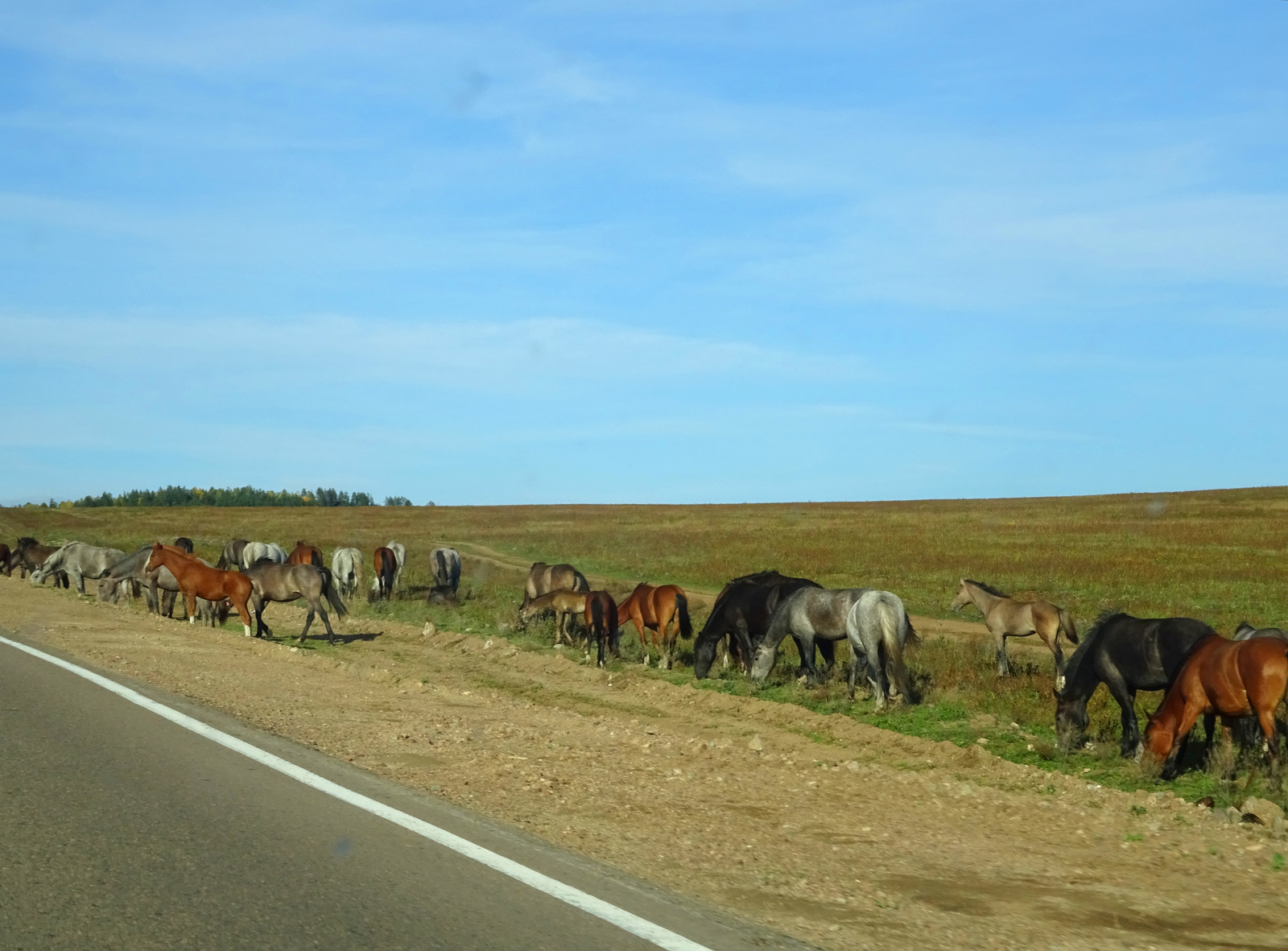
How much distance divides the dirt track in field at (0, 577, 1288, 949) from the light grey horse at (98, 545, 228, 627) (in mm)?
8716

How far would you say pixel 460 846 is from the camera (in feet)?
22.4

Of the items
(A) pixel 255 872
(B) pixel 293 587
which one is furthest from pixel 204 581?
(A) pixel 255 872

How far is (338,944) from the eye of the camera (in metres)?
5.18

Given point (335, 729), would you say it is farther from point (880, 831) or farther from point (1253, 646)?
point (1253, 646)

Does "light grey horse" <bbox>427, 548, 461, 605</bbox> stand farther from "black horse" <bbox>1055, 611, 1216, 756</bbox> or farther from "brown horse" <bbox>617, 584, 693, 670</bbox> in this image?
"black horse" <bbox>1055, 611, 1216, 756</bbox>

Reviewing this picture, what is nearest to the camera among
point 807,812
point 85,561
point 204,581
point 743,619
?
point 807,812

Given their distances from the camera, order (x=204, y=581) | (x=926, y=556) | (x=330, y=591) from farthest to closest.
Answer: (x=926, y=556) < (x=204, y=581) < (x=330, y=591)

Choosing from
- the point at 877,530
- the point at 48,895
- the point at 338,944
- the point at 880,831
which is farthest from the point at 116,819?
the point at 877,530

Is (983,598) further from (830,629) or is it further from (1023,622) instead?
(830,629)

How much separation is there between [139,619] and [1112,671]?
20.0m

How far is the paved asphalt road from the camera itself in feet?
17.4

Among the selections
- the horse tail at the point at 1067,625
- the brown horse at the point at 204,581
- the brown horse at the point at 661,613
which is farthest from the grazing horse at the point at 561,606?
the horse tail at the point at 1067,625

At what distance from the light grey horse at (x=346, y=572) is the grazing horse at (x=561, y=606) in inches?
411

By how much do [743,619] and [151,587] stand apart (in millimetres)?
15119
